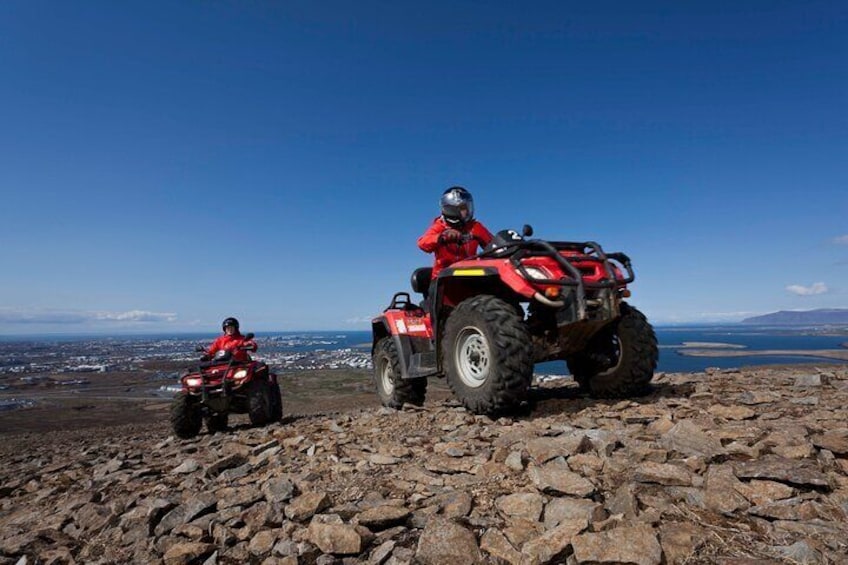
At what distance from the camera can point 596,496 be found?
9.29ft

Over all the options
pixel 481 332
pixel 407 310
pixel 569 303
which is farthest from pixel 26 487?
pixel 569 303

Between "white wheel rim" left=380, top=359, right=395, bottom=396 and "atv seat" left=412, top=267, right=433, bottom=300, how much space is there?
135 cm

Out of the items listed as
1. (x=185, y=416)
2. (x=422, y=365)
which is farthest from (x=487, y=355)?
(x=185, y=416)

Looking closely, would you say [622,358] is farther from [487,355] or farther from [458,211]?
[458,211]

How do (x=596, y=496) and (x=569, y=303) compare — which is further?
(x=569, y=303)

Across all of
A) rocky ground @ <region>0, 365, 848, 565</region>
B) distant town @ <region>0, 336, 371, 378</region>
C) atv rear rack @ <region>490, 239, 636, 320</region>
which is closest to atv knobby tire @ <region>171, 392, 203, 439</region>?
rocky ground @ <region>0, 365, 848, 565</region>

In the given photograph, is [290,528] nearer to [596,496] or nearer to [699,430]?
[596,496]

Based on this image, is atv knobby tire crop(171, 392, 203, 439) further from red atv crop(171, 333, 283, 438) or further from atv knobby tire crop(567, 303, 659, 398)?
atv knobby tire crop(567, 303, 659, 398)

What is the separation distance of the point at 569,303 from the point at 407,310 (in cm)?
332

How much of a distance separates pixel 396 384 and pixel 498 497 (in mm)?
4422

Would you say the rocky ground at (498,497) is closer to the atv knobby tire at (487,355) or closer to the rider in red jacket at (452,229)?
the atv knobby tire at (487,355)

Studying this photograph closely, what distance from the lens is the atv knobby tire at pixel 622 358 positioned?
18.3 feet

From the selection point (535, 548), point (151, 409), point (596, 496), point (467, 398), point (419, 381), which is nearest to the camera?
point (535, 548)

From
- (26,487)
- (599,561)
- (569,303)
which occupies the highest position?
(569,303)
